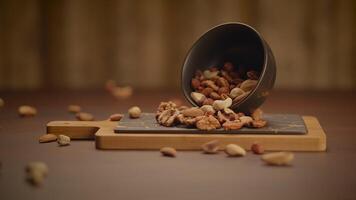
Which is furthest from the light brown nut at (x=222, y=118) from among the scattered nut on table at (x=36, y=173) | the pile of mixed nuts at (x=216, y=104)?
the scattered nut on table at (x=36, y=173)

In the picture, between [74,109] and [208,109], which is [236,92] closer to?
[208,109]

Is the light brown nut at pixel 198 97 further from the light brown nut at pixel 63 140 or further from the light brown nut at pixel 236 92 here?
the light brown nut at pixel 63 140

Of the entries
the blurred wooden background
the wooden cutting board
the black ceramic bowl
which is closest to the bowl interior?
the black ceramic bowl

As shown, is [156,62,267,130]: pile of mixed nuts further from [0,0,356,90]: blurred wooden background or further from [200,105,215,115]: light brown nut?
[0,0,356,90]: blurred wooden background

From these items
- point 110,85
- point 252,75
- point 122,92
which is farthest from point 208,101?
point 110,85

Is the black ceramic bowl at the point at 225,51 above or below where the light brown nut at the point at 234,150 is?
above
